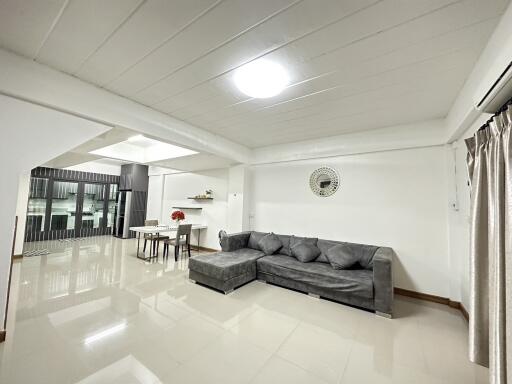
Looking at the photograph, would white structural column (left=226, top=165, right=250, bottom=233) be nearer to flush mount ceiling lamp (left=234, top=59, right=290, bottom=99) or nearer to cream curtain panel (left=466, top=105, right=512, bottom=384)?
flush mount ceiling lamp (left=234, top=59, right=290, bottom=99)

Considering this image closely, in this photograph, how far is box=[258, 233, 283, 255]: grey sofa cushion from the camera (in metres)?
3.93

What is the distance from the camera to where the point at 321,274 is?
2908 millimetres

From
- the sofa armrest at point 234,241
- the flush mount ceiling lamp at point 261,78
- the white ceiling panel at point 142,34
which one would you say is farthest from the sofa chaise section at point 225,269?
the white ceiling panel at point 142,34

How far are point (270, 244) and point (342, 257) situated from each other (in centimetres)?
134

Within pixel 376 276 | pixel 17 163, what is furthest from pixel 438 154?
pixel 17 163

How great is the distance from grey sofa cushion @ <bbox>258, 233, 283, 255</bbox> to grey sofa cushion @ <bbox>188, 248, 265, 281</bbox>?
0.20 metres

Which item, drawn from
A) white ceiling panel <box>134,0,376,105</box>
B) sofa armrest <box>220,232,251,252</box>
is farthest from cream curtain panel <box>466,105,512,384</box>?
sofa armrest <box>220,232,251,252</box>

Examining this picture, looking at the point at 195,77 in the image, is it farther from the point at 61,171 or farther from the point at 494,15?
the point at 61,171

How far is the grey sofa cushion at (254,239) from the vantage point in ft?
Answer: 14.0

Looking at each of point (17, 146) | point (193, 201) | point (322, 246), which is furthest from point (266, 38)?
point (193, 201)

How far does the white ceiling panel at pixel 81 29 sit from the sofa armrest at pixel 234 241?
3.15 metres

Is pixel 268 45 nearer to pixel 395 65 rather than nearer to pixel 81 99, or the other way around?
pixel 395 65

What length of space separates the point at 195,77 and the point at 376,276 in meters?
3.08

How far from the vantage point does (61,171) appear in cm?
661
